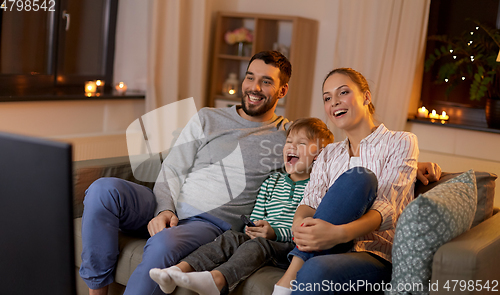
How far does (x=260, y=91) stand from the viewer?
79.3 inches

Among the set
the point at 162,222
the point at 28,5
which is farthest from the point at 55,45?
the point at 162,222

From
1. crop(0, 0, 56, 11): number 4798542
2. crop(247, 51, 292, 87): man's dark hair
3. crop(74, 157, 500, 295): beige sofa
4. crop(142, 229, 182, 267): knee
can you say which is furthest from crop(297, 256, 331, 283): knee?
crop(0, 0, 56, 11): number 4798542

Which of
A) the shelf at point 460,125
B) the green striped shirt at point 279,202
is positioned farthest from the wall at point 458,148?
the green striped shirt at point 279,202

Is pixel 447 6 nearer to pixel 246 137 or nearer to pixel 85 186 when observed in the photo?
pixel 246 137

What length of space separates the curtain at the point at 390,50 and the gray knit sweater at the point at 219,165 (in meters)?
1.56

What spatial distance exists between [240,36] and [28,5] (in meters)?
1.62

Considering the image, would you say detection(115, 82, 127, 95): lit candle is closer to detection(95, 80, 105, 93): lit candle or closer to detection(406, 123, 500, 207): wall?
detection(95, 80, 105, 93): lit candle

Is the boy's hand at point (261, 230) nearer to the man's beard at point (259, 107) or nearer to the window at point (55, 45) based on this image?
the man's beard at point (259, 107)

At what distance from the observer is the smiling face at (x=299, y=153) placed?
1846 mm

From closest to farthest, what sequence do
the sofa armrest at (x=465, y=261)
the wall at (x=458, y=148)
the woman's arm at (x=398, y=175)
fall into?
the sofa armrest at (x=465, y=261), the woman's arm at (x=398, y=175), the wall at (x=458, y=148)

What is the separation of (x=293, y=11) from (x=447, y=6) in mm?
1213

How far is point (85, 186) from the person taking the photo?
1.94 meters

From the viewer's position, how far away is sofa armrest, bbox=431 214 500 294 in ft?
3.96

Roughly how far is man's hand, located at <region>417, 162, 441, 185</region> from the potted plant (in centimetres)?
171
